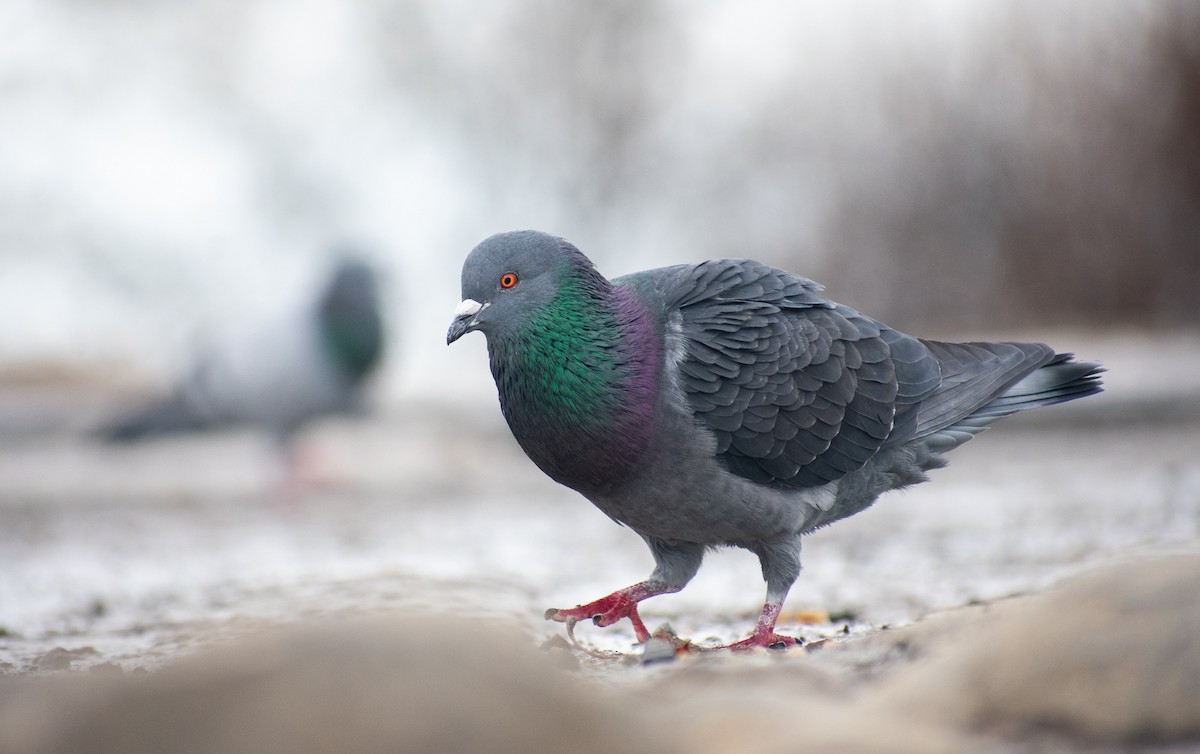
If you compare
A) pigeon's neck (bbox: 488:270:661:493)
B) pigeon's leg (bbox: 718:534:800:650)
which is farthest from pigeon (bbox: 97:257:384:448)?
pigeon's leg (bbox: 718:534:800:650)

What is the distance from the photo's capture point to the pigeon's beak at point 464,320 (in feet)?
11.3

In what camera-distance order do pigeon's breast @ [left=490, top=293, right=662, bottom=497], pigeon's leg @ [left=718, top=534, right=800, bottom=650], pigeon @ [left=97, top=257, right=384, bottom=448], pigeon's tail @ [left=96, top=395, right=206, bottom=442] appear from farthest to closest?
pigeon's tail @ [left=96, top=395, right=206, bottom=442] → pigeon @ [left=97, top=257, right=384, bottom=448] → pigeon's leg @ [left=718, top=534, right=800, bottom=650] → pigeon's breast @ [left=490, top=293, right=662, bottom=497]

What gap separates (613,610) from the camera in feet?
11.9

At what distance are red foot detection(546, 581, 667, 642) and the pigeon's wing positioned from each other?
20.2 inches

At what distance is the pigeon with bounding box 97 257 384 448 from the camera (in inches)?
380

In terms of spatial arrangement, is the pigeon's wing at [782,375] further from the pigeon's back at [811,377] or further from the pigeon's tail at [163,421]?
the pigeon's tail at [163,421]

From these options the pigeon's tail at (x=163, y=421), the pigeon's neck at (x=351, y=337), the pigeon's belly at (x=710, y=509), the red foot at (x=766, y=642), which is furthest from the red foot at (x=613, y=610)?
the pigeon's tail at (x=163, y=421)

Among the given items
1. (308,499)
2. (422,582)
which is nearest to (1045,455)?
(308,499)

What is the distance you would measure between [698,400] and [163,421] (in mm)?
8007

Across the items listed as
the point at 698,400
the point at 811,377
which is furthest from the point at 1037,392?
the point at 698,400

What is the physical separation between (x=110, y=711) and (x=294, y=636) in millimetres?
314

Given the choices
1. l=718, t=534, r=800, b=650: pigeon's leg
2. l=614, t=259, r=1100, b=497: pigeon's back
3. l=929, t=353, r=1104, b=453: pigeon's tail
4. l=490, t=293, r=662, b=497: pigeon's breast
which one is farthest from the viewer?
l=929, t=353, r=1104, b=453: pigeon's tail

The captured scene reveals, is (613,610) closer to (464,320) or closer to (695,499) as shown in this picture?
(695,499)

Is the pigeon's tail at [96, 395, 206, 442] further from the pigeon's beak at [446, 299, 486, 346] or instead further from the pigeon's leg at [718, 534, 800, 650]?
the pigeon's leg at [718, 534, 800, 650]
